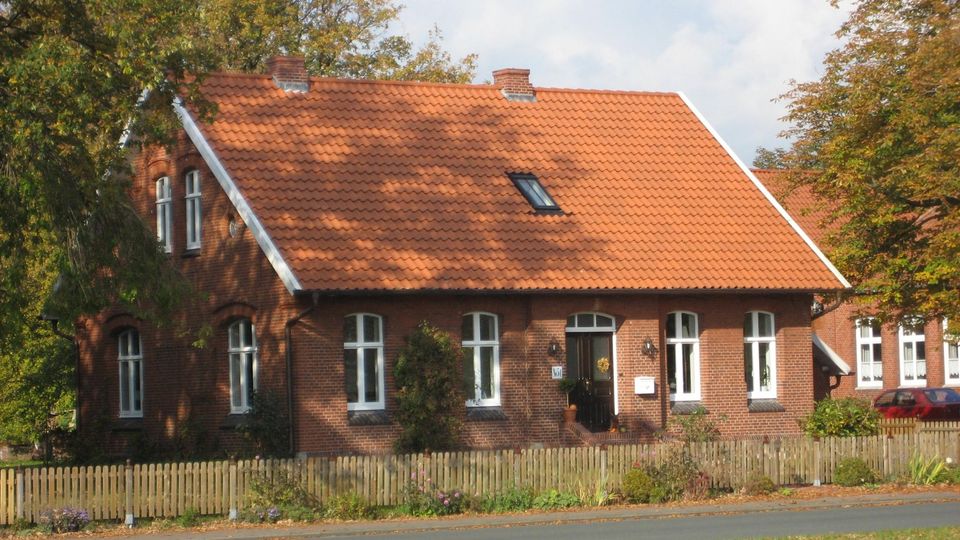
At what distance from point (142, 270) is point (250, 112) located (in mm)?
7845

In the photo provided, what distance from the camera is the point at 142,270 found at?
22.6 metres

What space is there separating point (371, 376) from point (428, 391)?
119 centimetres

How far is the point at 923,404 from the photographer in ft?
135

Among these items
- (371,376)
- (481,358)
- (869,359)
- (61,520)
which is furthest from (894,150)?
(61,520)

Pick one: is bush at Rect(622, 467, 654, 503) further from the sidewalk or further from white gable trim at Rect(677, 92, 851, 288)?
white gable trim at Rect(677, 92, 851, 288)

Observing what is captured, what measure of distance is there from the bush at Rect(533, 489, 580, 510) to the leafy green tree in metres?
3.99

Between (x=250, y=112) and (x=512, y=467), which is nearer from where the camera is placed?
(x=512, y=467)

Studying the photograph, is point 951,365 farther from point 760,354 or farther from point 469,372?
point 469,372

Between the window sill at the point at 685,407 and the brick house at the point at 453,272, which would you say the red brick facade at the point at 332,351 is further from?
the window sill at the point at 685,407

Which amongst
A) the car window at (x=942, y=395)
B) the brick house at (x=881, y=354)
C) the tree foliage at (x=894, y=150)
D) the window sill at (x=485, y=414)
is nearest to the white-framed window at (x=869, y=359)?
the brick house at (x=881, y=354)

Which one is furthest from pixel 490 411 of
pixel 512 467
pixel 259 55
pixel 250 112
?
pixel 259 55

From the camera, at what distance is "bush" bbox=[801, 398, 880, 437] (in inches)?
1163

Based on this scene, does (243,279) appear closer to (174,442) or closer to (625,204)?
(174,442)

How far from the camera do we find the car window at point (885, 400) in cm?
4226
